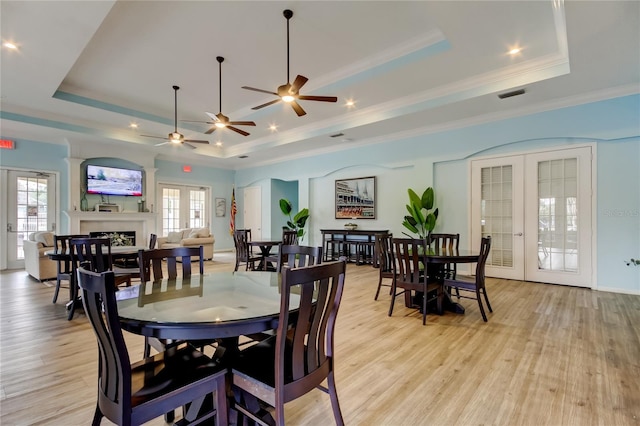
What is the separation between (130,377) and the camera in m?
1.24

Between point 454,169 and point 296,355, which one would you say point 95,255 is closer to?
point 296,355

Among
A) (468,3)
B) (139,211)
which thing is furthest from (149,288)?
(139,211)

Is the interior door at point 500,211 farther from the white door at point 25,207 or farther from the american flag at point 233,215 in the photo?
the white door at point 25,207

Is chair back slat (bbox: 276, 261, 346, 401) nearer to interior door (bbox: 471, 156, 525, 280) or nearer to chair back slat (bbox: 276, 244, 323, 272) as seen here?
chair back slat (bbox: 276, 244, 323, 272)

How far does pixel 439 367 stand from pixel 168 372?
6.48 ft

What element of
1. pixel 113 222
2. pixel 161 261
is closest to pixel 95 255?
pixel 161 261

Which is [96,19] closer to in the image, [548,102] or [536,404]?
[536,404]

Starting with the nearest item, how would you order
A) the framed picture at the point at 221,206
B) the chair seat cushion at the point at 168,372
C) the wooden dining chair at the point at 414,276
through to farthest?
the chair seat cushion at the point at 168,372
the wooden dining chair at the point at 414,276
the framed picture at the point at 221,206

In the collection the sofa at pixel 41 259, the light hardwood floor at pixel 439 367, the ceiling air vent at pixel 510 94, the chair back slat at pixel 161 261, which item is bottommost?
the light hardwood floor at pixel 439 367

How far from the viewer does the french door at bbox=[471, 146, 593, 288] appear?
502cm

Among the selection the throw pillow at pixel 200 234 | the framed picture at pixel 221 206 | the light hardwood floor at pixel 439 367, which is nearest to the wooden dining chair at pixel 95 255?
the light hardwood floor at pixel 439 367

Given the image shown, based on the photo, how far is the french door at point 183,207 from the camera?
9.70 metres

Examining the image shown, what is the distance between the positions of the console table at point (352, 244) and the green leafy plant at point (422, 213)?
79 centimetres

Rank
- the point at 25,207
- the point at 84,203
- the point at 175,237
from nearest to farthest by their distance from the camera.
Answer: the point at 25,207
the point at 84,203
the point at 175,237
